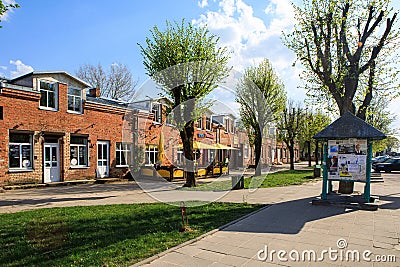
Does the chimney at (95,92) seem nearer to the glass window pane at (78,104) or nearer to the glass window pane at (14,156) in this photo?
the glass window pane at (78,104)

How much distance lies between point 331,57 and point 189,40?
Result: 6796mm

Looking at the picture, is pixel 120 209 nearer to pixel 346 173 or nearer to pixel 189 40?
pixel 346 173

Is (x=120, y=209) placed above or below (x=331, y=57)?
below

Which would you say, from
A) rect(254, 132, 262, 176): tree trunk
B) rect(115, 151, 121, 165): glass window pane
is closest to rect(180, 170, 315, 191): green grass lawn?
rect(254, 132, 262, 176): tree trunk

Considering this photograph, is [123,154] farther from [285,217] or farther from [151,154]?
[285,217]

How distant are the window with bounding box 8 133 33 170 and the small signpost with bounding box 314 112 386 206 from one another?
14.7m

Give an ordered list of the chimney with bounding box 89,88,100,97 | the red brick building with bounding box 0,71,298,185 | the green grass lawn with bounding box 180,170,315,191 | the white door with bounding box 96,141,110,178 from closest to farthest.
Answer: the red brick building with bounding box 0,71,298,185 → the green grass lawn with bounding box 180,170,315,191 → the white door with bounding box 96,141,110,178 → the chimney with bounding box 89,88,100,97

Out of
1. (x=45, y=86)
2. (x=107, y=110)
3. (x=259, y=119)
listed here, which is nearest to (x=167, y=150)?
(x=107, y=110)

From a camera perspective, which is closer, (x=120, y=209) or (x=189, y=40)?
(x=120, y=209)

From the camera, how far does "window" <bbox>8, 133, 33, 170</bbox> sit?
15.5m

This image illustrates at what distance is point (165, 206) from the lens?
10.0 metres

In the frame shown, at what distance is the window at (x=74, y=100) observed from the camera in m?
18.9

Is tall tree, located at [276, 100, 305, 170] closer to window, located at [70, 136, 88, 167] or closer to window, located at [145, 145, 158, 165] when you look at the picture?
window, located at [145, 145, 158, 165]

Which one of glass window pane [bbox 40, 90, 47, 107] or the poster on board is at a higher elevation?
glass window pane [bbox 40, 90, 47, 107]
